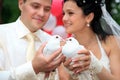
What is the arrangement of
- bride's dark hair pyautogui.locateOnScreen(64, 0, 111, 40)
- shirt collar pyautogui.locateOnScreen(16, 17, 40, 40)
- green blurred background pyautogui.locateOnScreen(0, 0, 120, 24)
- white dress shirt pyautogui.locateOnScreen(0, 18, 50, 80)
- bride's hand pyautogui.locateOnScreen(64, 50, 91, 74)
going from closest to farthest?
bride's hand pyautogui.locateOnScreen(64, 50, 91, 74) → white dress shirt pyautogui.locateOnScreen(0, 18, 50, 80) → shirt collar pyautogui.locateOnScreen(16, 17, 40, 40) → bride's dark hair pyautogui.locateOnScreen(64, 0, 111, 40) → green blurred background pyautogui.locateOnScreen(0, 0, 120, 24)

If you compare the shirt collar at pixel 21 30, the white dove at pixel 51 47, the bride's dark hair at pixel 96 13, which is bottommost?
the bride's dark hair at pixel 96 13

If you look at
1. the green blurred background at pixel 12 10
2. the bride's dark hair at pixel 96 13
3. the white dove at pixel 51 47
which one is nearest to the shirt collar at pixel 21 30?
the white dove at pixel 51 47

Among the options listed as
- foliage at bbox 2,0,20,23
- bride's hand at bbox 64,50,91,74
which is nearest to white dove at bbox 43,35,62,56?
bride's hand at bbox 64,50,91,74

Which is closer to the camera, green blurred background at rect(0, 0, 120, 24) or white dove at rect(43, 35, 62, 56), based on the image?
white dove at rect(43, 35, 62, 56)

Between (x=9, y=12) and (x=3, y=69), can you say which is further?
(x=9, y=12)

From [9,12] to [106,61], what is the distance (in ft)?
13.1

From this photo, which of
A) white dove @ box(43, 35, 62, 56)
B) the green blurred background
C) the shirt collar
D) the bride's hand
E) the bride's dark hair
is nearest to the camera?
white dove @ box(43, 35, 62, 56)

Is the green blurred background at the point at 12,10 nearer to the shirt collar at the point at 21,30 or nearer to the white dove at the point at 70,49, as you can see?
the shirt collar at the point at 21,30

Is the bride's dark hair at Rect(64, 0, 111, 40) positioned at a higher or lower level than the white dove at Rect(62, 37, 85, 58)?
lower

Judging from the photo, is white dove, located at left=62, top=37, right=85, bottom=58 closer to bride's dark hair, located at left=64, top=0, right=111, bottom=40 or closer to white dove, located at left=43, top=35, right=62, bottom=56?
white dove, located at left=43, top=35, right=62, bottom=56

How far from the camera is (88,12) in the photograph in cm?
458

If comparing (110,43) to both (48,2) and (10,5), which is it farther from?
(10,5)

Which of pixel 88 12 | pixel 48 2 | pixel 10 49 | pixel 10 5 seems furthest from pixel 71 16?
pixel 10 5

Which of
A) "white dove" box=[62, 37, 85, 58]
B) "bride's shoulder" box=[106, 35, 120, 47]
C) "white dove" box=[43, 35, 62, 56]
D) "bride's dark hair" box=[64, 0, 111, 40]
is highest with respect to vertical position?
"white dove" box=[43, 35, 62, 56]
